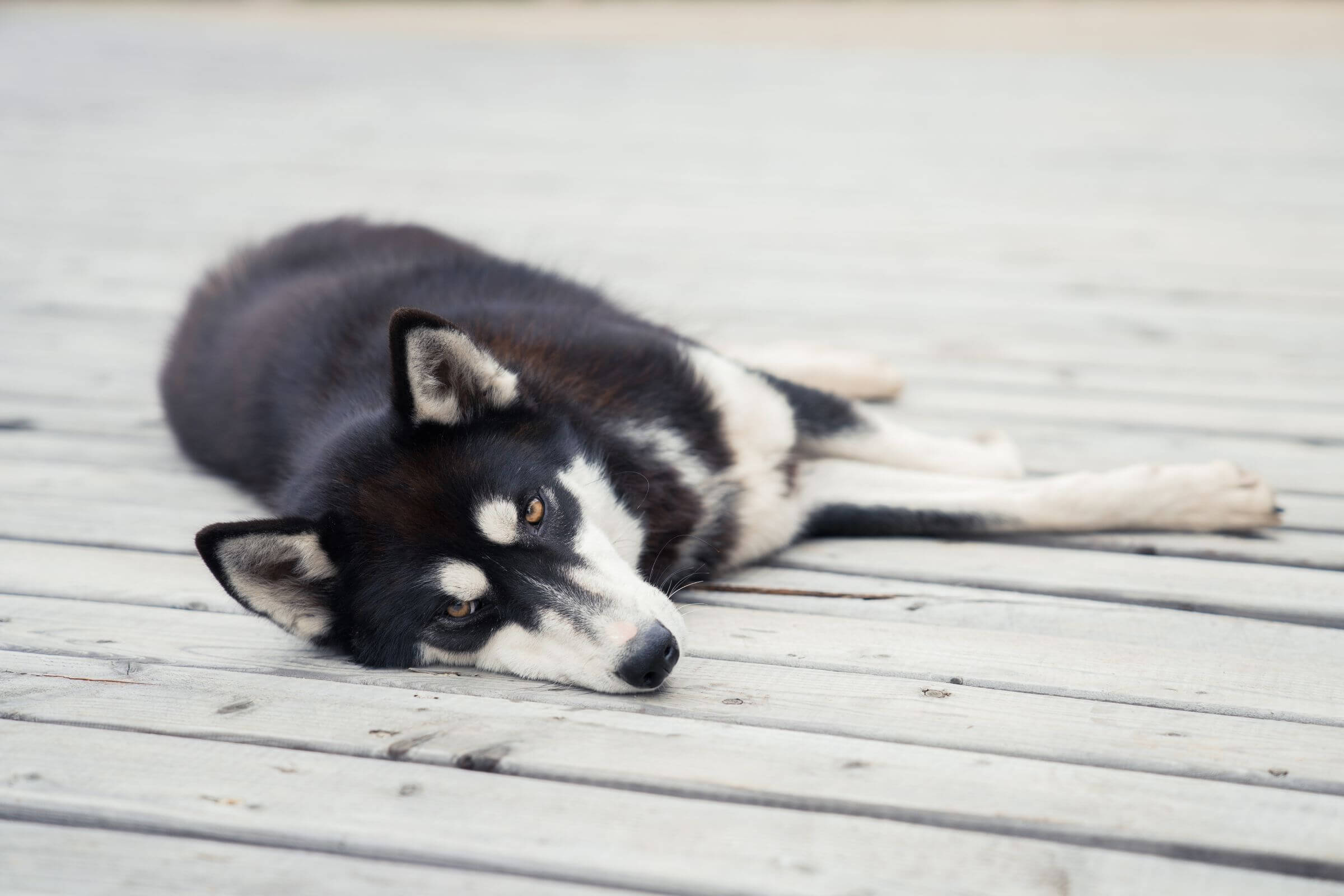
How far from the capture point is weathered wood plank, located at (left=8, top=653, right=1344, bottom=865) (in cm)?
144

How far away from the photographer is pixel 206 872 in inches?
55.9

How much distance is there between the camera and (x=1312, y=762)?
1.57 metres

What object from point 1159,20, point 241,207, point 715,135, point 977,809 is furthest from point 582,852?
point 1159,20

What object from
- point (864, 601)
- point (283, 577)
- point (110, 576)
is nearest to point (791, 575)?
point (864, 601)

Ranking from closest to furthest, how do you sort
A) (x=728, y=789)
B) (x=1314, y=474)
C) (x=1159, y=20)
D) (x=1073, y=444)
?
(x=728, y=789) → (x=1314, y=474) → (x=1073, y=444) → (x=1159, y=20)

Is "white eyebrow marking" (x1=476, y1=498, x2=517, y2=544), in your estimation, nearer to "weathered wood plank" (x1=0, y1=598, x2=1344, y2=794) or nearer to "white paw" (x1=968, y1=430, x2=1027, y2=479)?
"weathered wood plank" (x1=0, y1=598, x2=1344, y2=794)

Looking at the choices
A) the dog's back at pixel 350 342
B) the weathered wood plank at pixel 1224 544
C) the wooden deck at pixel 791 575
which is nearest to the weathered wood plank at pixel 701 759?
the wooden deck at pixel 791 575

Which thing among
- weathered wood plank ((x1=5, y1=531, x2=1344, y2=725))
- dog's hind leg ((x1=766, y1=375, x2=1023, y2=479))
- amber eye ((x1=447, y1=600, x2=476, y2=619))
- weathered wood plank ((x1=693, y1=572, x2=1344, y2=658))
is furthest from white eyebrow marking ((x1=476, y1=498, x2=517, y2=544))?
dog's hind leg ((x1=766, y1=375, x2=1023, y2=479))

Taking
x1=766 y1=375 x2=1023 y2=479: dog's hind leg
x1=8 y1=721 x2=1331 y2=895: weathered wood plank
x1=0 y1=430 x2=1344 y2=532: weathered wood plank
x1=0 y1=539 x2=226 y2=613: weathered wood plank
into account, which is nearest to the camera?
x1=8 y1=721 x2=1331 y2=895: weathered wood plank

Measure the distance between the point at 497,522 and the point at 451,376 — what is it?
28cm

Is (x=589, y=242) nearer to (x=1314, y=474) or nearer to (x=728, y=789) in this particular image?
(x=1314, y=474)

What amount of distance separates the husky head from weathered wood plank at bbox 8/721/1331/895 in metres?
0.30

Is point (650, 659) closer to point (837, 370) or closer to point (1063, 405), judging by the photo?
point (837, 370)

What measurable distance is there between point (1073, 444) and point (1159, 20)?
11.1 meters
